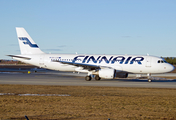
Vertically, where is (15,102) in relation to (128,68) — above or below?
below

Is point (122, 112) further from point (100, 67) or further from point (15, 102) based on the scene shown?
point (100, 67)

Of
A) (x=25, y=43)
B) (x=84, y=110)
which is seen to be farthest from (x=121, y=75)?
(x=84, y=110)

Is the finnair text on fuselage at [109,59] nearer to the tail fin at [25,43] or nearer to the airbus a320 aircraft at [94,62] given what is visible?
the airbus a320 aircraft at [94,62]

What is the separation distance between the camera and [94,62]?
35.0 m

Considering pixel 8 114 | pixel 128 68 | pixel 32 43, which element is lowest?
pixel 8 114

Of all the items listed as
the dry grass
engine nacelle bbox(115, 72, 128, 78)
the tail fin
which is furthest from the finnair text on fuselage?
the dry grass

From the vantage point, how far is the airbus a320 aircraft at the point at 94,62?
109 ft

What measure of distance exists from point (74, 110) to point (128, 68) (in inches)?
893

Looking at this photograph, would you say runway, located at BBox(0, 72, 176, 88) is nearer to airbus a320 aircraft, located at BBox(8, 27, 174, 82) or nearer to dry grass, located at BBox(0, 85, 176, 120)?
airbus a320 aircraft, located at BBox(8, 27, 174, 82)

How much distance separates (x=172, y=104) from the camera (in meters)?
14.3

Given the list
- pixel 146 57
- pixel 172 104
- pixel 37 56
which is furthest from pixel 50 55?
pixel 172 104

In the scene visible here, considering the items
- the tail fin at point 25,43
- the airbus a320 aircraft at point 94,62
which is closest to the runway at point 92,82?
the airbus a320 aircraft at point 94,62

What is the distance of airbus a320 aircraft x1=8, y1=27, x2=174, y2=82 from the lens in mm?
33156

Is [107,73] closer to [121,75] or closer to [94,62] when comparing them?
[121,75]
